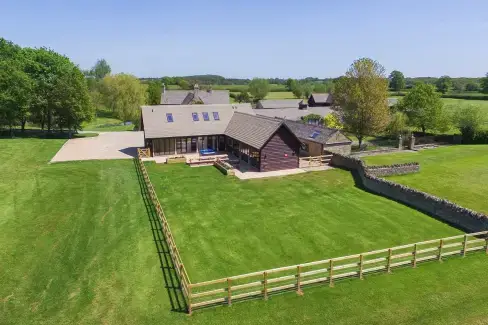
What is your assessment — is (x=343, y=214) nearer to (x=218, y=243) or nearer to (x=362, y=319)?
(x=218, y=243)

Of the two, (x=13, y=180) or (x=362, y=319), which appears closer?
(x=362, y=319)

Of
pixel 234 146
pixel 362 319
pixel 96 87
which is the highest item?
pixel 96 87

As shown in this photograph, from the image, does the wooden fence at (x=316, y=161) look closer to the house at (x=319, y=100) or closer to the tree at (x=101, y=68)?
the house at (x=319, y=100)

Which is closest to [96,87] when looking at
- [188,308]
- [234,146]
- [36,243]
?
[234,146]

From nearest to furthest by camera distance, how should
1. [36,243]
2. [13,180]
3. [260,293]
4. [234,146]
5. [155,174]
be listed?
[260,293] → [36,243] → [13,180] → [155,174] → [234,146]

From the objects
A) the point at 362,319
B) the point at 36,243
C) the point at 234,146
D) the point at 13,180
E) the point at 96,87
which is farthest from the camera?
the point at 96,87

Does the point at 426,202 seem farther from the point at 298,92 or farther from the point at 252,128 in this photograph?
the point at 298,92

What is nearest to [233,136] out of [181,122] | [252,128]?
[252,128]
